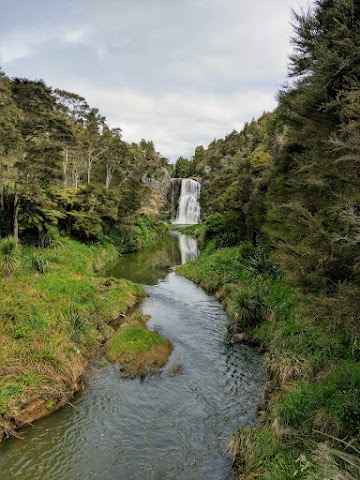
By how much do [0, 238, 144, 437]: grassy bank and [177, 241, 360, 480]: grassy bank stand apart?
665cm

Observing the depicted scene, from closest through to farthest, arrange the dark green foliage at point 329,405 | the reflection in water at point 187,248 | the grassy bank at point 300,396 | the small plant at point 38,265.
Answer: the grassy bank at point 300,396
the dark green foliage at point 329,405
the small plant at point 38,265
the reflection in water at point 187,248

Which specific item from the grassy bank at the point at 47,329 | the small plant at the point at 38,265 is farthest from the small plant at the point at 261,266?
the small plant at the point at 38,265

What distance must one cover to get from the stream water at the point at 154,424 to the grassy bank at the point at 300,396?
0.91m

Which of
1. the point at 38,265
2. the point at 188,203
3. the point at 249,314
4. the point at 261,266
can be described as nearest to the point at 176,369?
the point at 249,314

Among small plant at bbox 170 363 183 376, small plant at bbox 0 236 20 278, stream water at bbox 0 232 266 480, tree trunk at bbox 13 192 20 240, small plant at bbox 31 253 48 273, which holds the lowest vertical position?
stream water at bbox 0 232 266 480

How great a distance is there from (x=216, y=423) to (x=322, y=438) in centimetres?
401

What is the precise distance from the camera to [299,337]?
13867mm

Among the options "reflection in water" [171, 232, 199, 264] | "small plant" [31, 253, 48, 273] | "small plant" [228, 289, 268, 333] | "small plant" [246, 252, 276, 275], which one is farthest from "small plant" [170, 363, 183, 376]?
"reflection in water" [171, 232, 199, 264]

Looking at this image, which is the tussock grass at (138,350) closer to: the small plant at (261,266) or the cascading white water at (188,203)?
the small plant at (261,266)

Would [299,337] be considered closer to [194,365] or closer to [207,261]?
[194,365]

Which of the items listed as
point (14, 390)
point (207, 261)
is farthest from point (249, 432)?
point (207, 261)

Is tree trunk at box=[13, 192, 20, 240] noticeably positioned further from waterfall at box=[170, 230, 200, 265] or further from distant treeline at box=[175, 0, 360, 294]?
waterfall at box=[170, 230, 200, 265]

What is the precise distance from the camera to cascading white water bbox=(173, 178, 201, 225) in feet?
284

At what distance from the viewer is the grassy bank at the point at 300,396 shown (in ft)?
25.2
